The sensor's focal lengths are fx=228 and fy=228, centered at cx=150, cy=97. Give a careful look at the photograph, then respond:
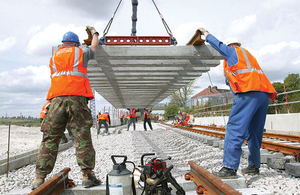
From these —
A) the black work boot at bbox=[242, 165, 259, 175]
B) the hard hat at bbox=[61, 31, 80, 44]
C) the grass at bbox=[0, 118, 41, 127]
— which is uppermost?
the hard hat at bbox=[61, 31, 80, 44]

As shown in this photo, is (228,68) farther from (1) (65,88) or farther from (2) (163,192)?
(1) (65,88)

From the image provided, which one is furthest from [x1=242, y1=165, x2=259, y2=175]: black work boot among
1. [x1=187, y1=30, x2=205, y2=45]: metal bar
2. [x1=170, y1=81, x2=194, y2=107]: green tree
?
[x1=170, y1=81, x2=194, y2=107]: green tree

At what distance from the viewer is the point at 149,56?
5367mm

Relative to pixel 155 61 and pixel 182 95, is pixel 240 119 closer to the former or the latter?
pixel 155 61

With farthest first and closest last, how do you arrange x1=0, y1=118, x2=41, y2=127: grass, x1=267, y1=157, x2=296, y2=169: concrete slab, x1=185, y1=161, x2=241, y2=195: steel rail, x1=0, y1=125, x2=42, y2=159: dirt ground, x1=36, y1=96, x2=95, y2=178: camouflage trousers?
1. x1=0, y1=118, x2=41, y2=127: grass
2. x1=0, y1=125, x2=42, y2=159: dirt ground
3. x1=267, y1=157, x2=296, y2=169: concrete slab
4. x1=36, y1=96, x2=95, y2=178: camouflage trousers
5. x1=185, y1=161, x2=241, y2=195: steel rail

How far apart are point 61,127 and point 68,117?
0.15m

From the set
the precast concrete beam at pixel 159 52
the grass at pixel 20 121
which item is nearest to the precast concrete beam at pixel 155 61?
the precast concrete beam at pixel 159 52

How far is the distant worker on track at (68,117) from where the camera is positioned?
2.78 m

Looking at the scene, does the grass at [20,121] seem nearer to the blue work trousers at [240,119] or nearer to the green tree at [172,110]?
the blue work trousers at [240,119]

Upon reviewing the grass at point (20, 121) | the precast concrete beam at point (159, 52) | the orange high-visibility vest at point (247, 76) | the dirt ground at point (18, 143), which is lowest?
the dirt ground at point (18, 143)

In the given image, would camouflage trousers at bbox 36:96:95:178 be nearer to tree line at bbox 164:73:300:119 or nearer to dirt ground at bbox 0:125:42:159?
dirt ground at bbox 0:125:42:159

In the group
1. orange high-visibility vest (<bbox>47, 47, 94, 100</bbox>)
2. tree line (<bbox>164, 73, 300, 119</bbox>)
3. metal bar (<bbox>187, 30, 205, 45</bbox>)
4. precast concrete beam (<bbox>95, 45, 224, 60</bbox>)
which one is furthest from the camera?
tree line (<bbox>164, 73, 300, 119</bbox>)

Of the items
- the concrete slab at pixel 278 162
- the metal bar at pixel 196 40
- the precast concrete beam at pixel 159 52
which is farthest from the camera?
the precast concrete beam at pixel 159 52

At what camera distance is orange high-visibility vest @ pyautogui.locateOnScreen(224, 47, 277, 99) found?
3.04 metres
